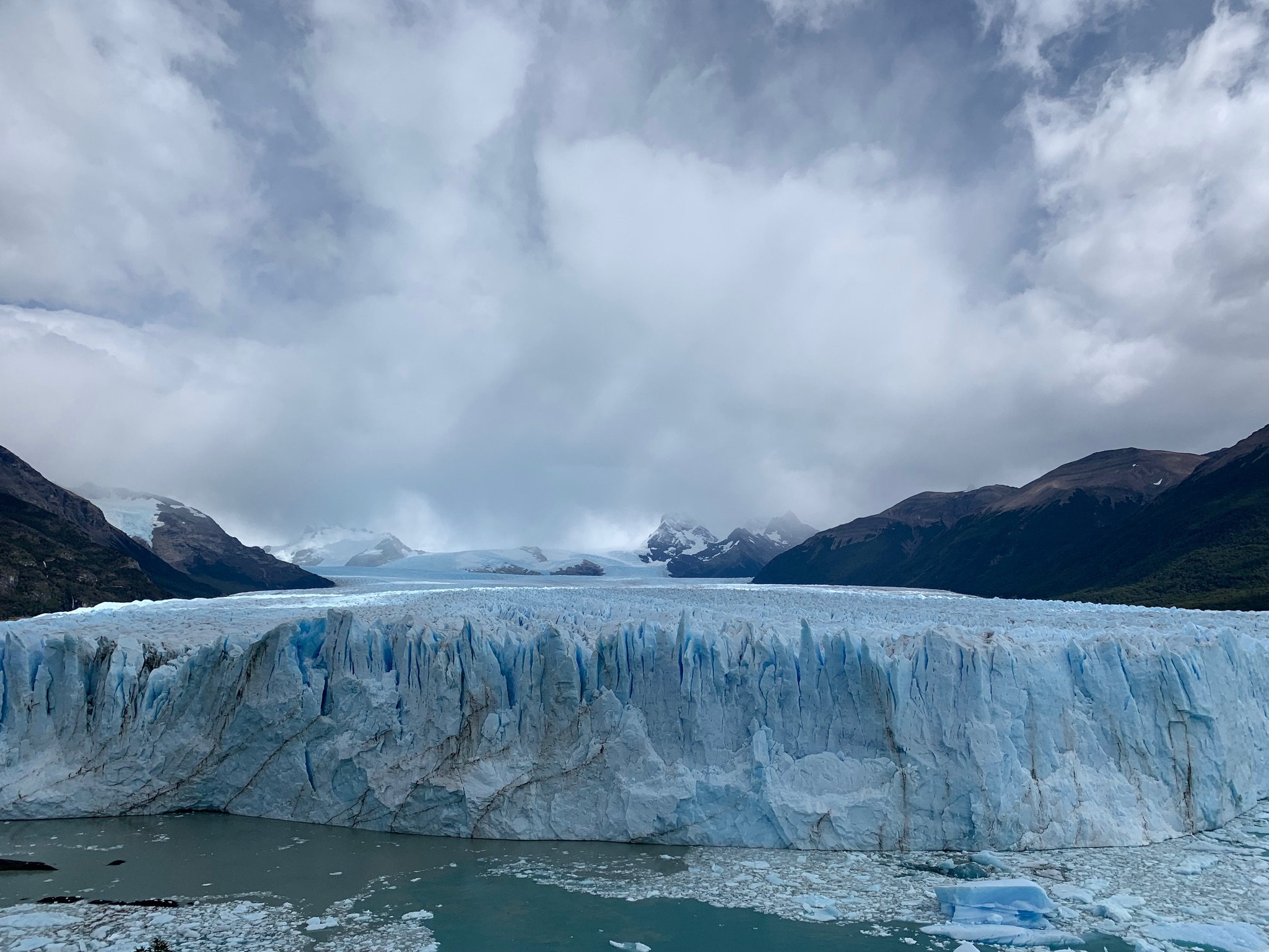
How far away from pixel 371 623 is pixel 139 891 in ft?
16.7

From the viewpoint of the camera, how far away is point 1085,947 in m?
8.29

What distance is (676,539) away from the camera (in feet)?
472

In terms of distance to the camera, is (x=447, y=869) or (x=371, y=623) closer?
(x=447, y=869)

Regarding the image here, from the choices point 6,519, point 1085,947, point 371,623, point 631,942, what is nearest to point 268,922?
point 631,942

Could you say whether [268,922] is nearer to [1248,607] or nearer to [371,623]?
[371,623]

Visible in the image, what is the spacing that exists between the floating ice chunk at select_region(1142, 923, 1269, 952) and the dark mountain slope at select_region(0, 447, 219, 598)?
173 ft

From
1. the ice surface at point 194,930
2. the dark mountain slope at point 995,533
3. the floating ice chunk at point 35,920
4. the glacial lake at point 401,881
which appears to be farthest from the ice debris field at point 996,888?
the dark mountain slope at point 995,533

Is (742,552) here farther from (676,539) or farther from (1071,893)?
(1071,893)

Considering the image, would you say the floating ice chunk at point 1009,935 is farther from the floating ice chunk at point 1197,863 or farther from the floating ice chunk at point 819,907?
the floating ice chunk at point 1197,863

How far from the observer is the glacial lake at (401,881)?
8.74m

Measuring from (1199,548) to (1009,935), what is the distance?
49182 millimetres

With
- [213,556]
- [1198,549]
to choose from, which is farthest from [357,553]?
[1198,549]

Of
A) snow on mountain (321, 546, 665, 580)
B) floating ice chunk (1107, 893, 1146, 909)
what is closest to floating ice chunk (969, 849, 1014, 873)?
floating ice chunk (1107, 893, 1146, 909)

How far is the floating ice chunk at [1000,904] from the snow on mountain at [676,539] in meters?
122
